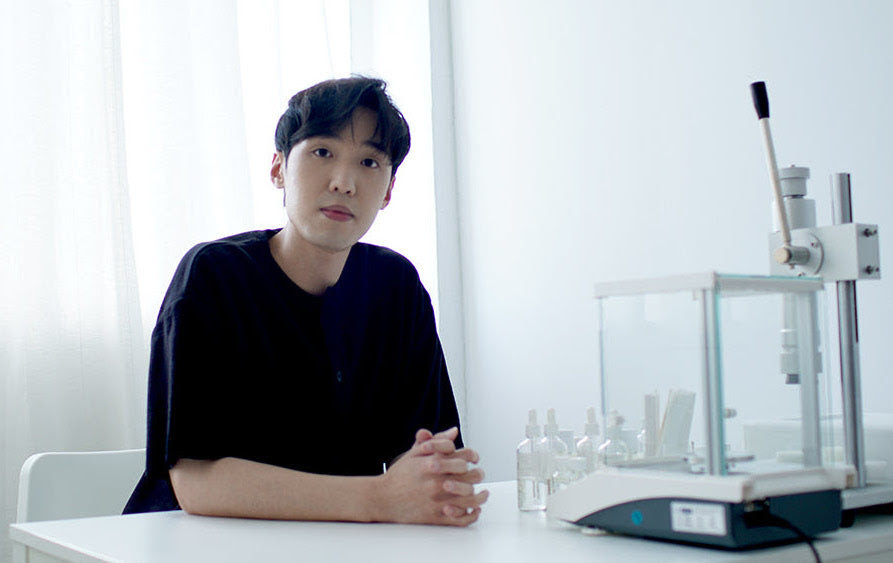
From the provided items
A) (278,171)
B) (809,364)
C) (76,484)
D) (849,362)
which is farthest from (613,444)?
(76,484)

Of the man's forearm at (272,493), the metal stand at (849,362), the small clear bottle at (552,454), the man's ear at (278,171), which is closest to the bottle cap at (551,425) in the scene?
the small clear bottle at (552,454)

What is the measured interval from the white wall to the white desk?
3.06ft

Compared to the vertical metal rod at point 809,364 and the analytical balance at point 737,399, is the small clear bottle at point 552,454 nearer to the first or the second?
the analytical balance at point 737,399

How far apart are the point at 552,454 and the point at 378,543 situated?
0.36 m

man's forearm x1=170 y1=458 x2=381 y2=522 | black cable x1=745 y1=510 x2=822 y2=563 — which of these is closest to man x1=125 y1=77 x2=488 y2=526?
man's forearm x1=170 y1=458 x2=381 y2=522

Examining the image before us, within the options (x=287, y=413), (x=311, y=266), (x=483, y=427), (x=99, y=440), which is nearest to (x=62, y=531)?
(x=287, y=413)

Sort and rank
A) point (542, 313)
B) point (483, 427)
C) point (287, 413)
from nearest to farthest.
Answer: point (287, 413), point (542, 313), point (483, 427)

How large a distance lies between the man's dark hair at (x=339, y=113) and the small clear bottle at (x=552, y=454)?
0.59 metres

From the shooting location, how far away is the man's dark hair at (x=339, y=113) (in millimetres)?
1581

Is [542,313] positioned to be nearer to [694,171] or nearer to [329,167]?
[694,171]

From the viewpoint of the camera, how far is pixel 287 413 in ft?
5.07

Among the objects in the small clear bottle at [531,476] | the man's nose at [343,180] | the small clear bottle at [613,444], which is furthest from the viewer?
the man's nose at [343,180]

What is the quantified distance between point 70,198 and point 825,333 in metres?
1.89

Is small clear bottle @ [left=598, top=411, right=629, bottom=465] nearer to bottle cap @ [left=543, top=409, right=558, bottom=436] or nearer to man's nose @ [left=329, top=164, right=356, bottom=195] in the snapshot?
bottle cap @ [left=543, top=409, right=558, bottom=436]
